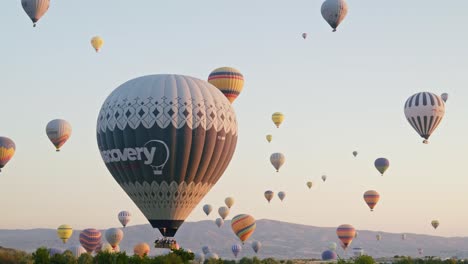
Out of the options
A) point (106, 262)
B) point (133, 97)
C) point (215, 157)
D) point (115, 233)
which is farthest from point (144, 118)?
point (115, 233)

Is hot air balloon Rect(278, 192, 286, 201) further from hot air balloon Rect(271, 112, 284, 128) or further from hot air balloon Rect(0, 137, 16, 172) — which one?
hot air balloon Rect(0, 137, 16, 172)

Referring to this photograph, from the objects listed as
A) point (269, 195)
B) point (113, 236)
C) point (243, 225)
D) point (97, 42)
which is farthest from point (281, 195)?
point (97, 42)

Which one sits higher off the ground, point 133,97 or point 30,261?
point 133,97

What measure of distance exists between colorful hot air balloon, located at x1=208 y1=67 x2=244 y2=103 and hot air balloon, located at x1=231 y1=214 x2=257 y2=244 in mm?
28909

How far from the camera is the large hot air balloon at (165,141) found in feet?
209

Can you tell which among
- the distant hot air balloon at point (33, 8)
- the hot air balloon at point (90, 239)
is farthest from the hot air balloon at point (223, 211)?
the distant hot air balloon at point (33, 8)

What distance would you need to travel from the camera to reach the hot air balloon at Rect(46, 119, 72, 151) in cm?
9150

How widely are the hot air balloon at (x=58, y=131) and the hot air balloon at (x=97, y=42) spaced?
953 cm

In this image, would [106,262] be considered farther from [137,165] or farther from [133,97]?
[133,97]

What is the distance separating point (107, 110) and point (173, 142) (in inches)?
256

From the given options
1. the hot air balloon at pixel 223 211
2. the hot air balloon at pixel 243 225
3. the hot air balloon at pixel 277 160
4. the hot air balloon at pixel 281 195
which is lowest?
the hot air balloon at pixel 243 225

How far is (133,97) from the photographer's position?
211ft

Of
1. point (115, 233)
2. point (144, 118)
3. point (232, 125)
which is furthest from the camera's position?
point (115, 233)

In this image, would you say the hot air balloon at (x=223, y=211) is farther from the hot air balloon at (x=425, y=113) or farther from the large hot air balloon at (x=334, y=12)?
the large hot air balloon at (x=334, y=12)
